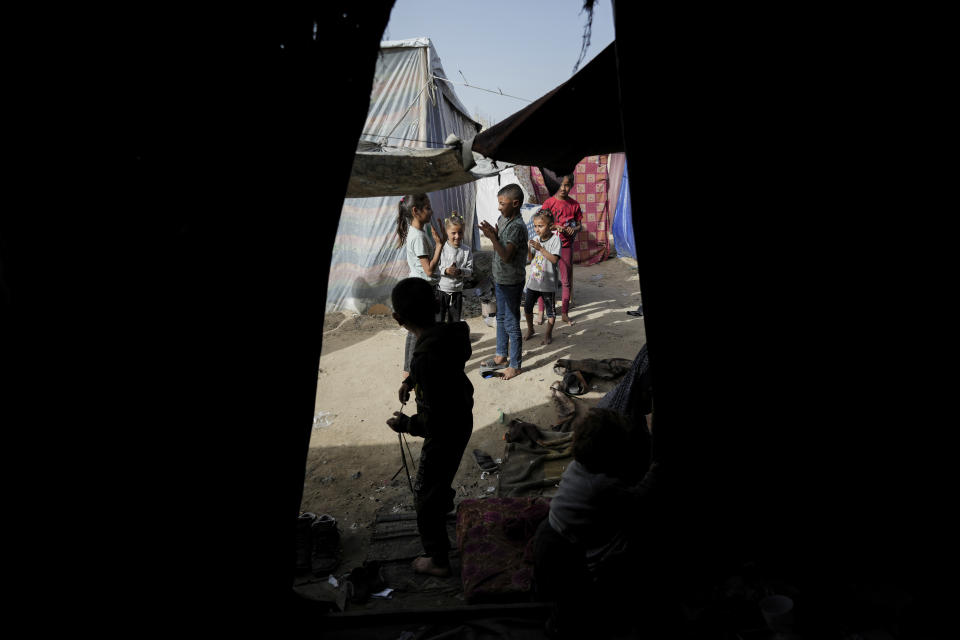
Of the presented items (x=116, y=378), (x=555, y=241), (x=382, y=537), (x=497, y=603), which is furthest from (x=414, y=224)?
(x=116, y=378)

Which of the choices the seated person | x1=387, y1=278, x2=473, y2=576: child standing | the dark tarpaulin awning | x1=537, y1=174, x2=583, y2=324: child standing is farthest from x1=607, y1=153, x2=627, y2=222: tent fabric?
the seated person

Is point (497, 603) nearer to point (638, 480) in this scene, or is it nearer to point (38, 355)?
point (638, 480)

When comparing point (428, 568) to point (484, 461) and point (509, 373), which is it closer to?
point (484, 461)

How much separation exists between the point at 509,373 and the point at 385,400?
1.50 m

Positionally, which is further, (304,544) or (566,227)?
(566,227)

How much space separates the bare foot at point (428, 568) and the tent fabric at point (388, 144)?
6386 mm

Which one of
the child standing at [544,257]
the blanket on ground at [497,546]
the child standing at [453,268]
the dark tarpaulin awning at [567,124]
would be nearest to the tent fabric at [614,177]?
the child standing at [544,257]

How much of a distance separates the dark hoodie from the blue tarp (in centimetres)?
968

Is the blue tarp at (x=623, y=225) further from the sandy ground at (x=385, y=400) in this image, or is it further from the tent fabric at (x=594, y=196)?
the sandy ground at (x=385, y=400)

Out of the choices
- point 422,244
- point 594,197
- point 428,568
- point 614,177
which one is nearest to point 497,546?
point 428,568

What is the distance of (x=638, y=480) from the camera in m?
2.33

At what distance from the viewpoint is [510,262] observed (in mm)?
5863

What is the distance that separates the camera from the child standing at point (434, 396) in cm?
277

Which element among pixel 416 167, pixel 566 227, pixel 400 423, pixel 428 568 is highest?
pixel 416 167
